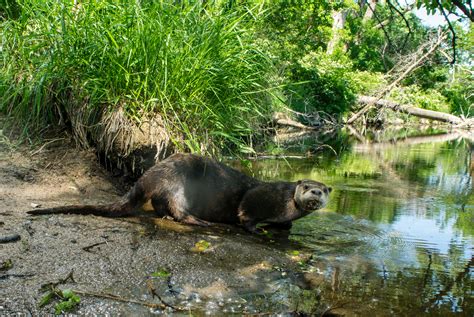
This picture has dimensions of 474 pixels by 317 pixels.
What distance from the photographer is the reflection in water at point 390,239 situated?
3.11 meters

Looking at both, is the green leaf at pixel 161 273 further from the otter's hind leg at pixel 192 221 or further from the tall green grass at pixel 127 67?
the tall green grass at pixel 127 67

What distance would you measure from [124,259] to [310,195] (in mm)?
1964

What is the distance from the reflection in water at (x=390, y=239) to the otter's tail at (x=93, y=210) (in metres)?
1.48

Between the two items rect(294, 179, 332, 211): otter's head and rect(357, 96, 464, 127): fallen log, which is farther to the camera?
rect(357, 96, 464, 127): fallen log

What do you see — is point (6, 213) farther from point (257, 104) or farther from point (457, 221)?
point (457, 221)

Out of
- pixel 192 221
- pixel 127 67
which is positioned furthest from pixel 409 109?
pixel 192 221

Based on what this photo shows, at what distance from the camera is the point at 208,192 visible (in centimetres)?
457

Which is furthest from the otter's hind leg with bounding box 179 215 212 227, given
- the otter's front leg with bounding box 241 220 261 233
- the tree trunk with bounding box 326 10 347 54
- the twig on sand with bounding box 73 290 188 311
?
the tree trunk with bounding box 326 10 347 54

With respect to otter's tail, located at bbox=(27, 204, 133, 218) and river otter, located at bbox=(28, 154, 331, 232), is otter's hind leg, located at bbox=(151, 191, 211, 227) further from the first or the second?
otter's tail, located at bbox=(27, 204, 133, 218)

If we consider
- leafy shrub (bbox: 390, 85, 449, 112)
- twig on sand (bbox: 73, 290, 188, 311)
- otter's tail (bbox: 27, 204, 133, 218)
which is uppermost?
leafy shrub (bbox: 390, 85, 449, 112)

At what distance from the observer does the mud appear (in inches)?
102

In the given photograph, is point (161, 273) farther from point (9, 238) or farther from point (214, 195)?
point (214, 195)

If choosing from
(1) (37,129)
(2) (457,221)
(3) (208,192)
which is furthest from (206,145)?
(2) (457,221)

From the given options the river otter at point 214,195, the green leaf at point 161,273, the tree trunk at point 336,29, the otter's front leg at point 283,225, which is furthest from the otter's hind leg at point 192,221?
the tree trunk at point 336,29
